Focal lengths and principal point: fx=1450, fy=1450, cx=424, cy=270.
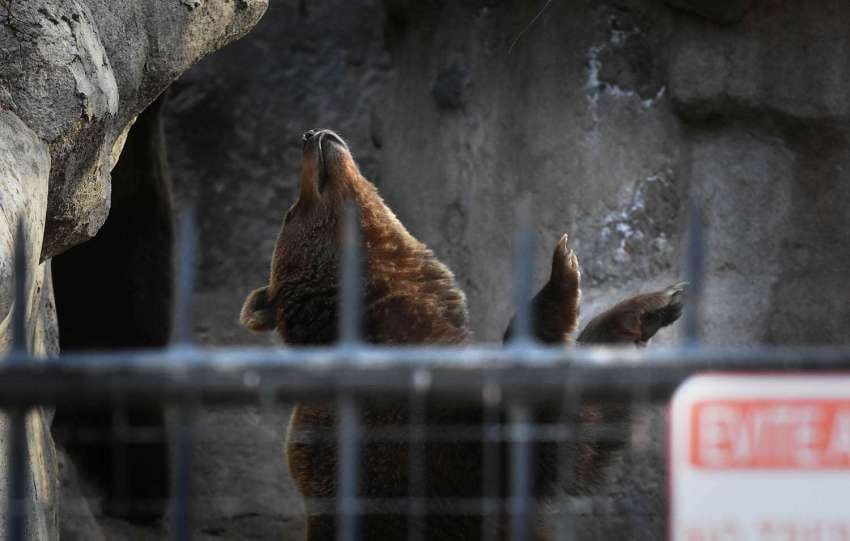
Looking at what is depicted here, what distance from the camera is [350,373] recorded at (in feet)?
6.56

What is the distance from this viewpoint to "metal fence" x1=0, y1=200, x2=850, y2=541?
6.47 feet

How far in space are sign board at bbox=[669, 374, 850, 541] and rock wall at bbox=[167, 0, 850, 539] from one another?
2982mm

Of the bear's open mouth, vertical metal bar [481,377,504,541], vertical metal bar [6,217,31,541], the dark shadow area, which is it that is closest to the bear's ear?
the bear's open mouth

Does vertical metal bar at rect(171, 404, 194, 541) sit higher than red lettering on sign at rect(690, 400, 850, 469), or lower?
lower

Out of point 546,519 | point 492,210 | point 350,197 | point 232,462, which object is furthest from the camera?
point 232,462

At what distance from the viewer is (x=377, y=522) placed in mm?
4754

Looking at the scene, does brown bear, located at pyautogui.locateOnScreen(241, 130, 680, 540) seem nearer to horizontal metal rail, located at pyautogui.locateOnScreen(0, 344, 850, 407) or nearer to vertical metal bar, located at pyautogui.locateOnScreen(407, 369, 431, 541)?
vertical metal bar, located at pyautogui.locateOnScreen(407, 369, 431, 541)

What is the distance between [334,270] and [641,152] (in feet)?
4.54

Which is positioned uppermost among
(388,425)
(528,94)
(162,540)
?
(528,94)

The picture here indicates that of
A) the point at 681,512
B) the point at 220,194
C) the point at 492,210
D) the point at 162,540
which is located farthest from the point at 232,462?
the point at 681,512

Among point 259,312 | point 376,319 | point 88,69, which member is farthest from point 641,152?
point 88,69

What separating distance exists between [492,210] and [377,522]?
175cm

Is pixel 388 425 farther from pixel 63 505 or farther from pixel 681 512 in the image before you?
pixel 681 512

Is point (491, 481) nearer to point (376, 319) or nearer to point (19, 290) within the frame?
point (376, 319)
